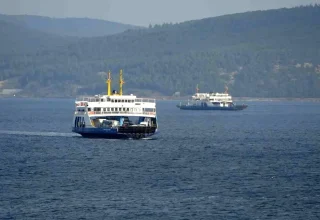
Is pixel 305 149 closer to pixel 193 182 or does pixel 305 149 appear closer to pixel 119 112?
pixel 119 112

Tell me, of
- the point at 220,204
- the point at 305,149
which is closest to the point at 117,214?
the point at 220,204

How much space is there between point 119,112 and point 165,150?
41.7 feet

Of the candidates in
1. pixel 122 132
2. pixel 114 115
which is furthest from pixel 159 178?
pixel 114 115

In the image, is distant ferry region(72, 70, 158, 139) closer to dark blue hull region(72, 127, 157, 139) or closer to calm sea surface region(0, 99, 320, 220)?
dark blue hull region(72, 127, 157, 139)

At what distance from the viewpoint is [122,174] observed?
77.2m

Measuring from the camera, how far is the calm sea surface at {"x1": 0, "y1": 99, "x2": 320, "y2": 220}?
61219mm

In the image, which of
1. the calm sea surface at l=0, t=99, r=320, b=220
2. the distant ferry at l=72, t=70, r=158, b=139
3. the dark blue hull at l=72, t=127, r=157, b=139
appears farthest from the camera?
the distant ferry at l=72, t=70, r=158, b=139

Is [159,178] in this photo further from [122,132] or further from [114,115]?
[114,115]

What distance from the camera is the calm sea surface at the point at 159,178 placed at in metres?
61.2

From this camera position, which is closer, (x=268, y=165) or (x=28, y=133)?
(x=268, y=165)

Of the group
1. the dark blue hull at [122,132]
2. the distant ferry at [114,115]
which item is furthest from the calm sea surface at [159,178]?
the distant ferry at [114,115]

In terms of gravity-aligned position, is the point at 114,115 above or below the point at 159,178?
above

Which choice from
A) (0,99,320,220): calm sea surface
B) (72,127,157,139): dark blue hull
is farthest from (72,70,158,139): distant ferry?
(0,99,320,220): calm sea surface

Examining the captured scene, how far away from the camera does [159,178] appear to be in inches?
2933
